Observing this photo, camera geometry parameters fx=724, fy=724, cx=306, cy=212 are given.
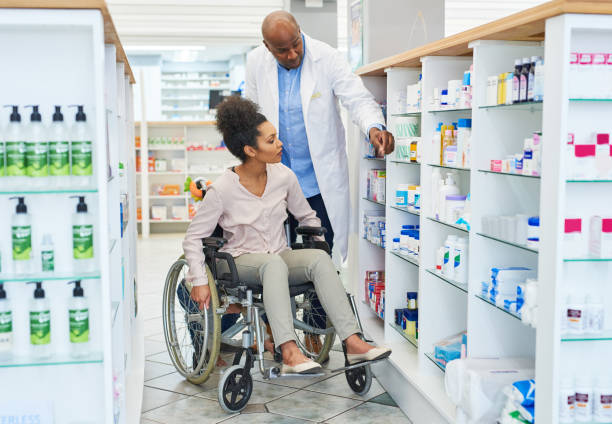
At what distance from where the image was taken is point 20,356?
7.88 ft

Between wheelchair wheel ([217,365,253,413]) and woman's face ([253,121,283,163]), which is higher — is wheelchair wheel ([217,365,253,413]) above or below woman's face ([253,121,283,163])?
below

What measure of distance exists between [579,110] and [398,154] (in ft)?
4.94

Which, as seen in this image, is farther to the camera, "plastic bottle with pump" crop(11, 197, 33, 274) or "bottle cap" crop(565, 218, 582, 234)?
"plastic bottle with pump" crop(11, 197, 33, 274)

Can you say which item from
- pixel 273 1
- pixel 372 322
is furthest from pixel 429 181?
pixel 273 1

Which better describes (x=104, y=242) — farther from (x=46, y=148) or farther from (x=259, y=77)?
(x=259, y=77)

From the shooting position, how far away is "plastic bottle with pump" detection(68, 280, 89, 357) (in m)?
2.35

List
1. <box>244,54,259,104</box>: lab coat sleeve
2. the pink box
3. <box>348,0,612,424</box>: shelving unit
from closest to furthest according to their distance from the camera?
1. <box>348,0,612,424</box>: shelving unit
2. the pink box
3. <box>244,54,259,104</box>: lab coat sleeve

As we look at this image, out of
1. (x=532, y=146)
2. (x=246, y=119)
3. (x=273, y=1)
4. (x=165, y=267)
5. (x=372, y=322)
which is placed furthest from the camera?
(x=273, y=1)

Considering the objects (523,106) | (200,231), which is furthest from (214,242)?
(523,106)

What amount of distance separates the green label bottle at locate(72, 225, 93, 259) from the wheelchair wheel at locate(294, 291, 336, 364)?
126cm

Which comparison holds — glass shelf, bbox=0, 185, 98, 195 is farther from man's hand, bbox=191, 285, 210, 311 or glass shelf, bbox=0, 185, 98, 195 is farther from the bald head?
the bald head

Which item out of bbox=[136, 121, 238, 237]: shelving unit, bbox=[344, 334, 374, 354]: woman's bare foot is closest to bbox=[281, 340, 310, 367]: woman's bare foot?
bbox=[344, 334, 374, 354]: woman's bare foot

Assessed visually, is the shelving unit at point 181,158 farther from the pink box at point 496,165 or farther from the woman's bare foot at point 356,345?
the pink box at point 496,165

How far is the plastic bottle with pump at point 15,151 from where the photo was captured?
226 cm
